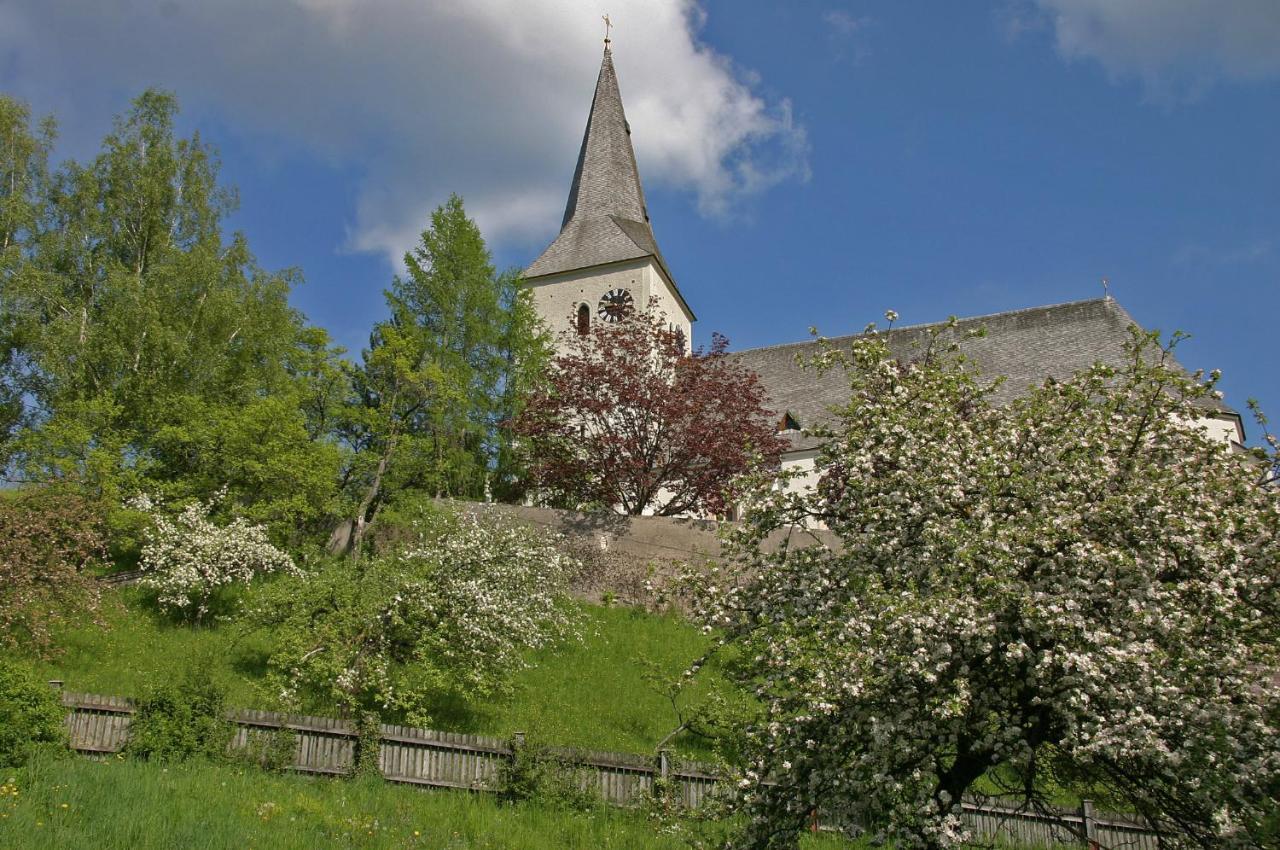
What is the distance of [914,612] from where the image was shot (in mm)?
7090

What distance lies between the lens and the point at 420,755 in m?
12.5

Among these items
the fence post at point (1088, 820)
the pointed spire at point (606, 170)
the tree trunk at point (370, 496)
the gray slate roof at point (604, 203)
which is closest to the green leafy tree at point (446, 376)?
the tree trunk at point (370, 496)

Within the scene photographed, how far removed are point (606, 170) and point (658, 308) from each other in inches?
291

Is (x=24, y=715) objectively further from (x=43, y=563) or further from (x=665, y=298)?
(x=665, y=298)

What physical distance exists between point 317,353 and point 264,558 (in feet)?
25.7

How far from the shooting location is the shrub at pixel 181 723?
38.3 ft

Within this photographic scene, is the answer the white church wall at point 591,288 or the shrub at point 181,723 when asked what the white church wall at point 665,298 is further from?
the shrub at point 181,723

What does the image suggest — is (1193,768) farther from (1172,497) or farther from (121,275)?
(121,275)

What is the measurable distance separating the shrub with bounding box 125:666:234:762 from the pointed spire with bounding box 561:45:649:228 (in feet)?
104

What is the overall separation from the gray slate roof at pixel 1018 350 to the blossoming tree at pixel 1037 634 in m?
23.4

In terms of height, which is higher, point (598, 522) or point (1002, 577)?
point (598, 522)

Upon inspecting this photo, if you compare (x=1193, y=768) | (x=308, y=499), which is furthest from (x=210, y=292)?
(x=1193, y=768)

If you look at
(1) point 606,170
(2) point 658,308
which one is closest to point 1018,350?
(2) point 658,308

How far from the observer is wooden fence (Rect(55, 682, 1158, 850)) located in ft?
39.0
